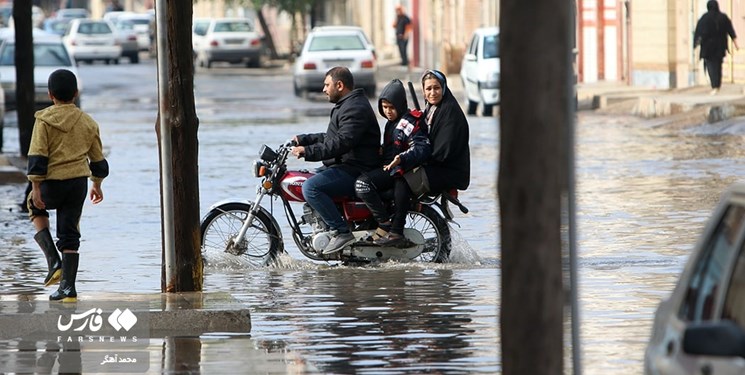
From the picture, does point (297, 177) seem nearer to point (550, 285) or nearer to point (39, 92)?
point (550, 285)

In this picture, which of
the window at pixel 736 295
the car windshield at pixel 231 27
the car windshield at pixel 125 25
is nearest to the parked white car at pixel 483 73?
the car windshield at pixel 231 27

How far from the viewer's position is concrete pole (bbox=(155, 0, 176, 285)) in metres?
10.8

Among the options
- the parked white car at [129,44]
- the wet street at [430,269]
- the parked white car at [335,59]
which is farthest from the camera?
the parked white car at [129,44]

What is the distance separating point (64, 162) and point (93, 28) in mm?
55038

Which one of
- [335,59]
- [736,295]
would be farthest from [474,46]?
[736,295]

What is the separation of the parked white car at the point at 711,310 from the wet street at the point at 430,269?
3118 mm

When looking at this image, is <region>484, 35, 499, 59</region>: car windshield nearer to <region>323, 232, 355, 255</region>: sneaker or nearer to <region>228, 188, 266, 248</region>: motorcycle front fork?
<region>228, 188, 266, 248</region>: motorcycle front fork

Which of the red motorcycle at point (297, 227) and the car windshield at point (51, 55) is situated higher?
the car windshield at point (51, 55)

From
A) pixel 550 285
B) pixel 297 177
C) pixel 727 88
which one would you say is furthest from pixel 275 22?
pixel 550 285

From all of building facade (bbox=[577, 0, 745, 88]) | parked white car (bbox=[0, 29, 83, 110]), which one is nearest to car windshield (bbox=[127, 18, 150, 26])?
building facade (bbox=[577, 0, 745, 88])

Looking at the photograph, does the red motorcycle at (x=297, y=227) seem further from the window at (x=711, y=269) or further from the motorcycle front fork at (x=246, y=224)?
the window at (x=711, y=269)

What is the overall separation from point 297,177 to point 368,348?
399 centimetres

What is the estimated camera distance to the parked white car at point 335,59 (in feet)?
132

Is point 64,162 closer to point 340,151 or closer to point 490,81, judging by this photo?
point 340,151
